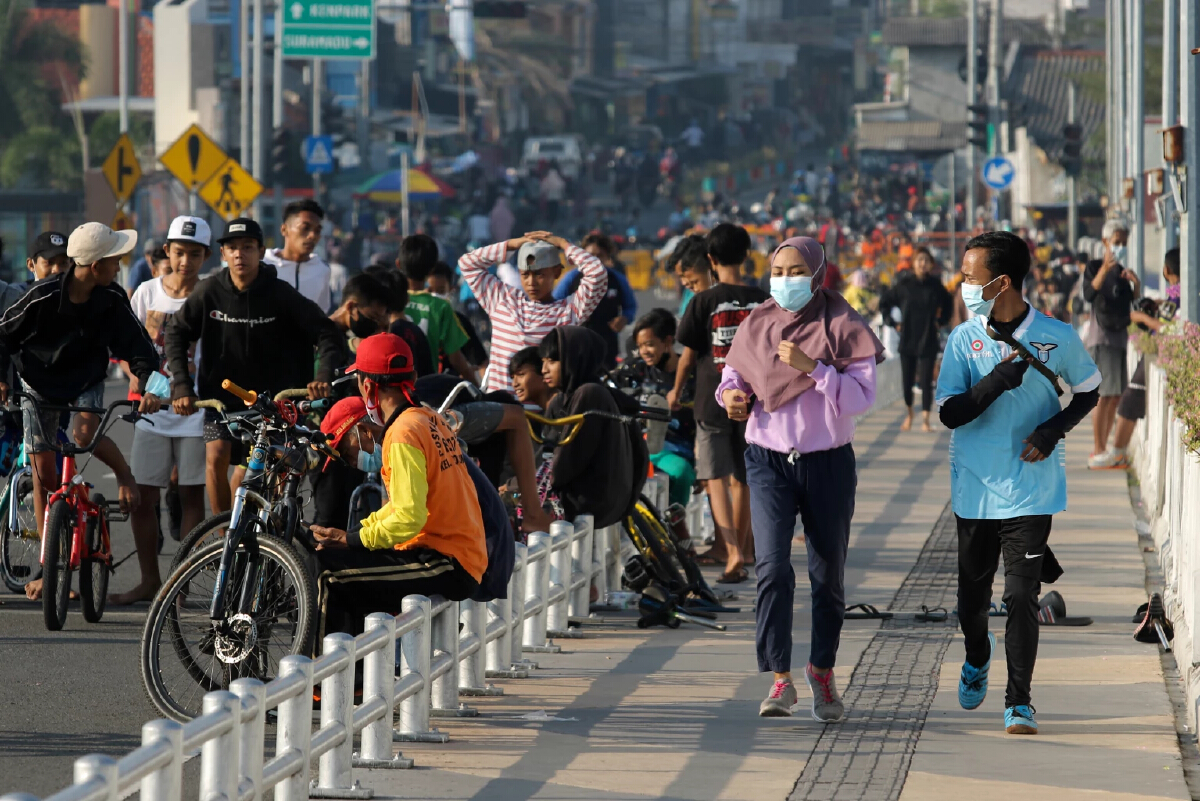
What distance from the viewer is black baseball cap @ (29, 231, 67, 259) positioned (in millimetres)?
10562

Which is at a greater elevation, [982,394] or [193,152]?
[193,152]

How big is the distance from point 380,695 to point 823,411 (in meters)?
1.91

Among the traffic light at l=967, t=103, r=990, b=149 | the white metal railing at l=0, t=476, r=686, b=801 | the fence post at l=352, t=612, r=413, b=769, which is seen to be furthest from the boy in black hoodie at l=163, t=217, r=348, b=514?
the traffic light at l=967, t=103, r=990, b=149

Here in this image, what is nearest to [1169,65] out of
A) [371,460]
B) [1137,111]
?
Result: [1137,111]

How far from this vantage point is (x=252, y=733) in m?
5.54

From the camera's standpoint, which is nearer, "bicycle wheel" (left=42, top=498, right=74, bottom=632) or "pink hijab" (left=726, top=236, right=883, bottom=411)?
"pink hijab" (left=726, top=236, right=883, bottom=411)

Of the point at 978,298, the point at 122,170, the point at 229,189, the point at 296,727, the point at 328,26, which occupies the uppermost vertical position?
the point at 328,26

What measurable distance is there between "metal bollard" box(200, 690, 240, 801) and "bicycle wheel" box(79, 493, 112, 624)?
4.21m

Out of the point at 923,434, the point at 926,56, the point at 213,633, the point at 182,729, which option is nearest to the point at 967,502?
the point at 213,633

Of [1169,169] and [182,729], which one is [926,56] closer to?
[1169,169]

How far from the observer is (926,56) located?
316 feet

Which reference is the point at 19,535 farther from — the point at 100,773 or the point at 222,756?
the point at 100,773

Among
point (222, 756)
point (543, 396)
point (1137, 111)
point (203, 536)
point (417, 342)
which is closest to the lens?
point (222, 756)

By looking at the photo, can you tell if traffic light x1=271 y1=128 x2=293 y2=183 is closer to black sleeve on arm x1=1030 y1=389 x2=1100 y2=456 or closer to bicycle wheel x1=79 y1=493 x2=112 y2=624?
bicycle wheel x1=79 y1=493 x2=112 y2=624
